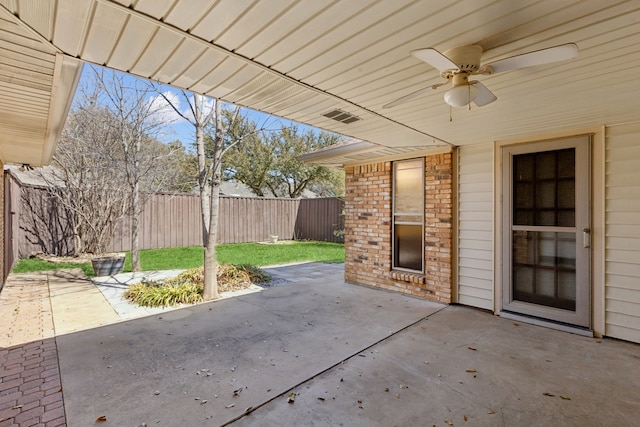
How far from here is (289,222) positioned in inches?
565

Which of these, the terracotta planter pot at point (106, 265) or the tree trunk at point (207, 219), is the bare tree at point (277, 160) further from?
the tree trunk at point (207, 219)

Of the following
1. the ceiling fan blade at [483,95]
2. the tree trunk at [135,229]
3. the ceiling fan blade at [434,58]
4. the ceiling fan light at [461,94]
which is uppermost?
the ceiling fan blade at [434,58]

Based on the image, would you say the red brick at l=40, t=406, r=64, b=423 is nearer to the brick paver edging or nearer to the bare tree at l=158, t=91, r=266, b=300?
the brick paver edging

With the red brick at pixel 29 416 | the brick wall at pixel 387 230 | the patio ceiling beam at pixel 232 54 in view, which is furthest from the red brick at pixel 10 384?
the brick wall at pixel 387 230

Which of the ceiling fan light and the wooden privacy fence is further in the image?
the wooden privacy fence

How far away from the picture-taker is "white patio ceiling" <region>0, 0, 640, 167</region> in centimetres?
159

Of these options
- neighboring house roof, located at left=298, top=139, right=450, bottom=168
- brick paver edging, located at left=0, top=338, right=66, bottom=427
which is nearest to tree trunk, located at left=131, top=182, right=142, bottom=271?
brick paver edging, located at left=0, top=338, right=66, bottom=427

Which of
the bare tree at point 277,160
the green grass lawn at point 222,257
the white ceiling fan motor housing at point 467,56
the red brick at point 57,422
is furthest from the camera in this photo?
the bare tree at point 277,160

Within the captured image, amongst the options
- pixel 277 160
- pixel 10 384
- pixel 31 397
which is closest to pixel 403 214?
pixel 31 397

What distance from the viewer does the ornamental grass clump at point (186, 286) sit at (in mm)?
4681

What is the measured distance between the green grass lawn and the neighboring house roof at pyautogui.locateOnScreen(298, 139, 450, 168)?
139 inches

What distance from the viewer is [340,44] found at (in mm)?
1940

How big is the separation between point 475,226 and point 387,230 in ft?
4.61

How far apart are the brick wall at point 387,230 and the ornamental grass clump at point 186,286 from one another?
1.94 meters
